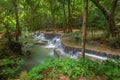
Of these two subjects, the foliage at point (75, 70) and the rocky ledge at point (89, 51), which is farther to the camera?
the rocky ledge at point (89, 51)

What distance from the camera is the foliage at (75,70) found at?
4.72 metres

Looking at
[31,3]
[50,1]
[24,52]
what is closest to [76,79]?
[24,52]

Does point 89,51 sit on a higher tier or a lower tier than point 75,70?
lower

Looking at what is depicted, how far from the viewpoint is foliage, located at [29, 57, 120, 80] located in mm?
4723

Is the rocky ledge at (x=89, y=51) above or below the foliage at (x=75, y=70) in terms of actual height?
below

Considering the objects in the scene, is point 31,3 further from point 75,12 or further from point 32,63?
point 32,63

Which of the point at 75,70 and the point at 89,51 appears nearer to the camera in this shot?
the point at 75,70

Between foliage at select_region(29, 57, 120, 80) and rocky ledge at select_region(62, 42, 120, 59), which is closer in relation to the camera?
foliage at select_region(29, 57, 120, 80)

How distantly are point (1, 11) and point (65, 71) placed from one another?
7.26 meters

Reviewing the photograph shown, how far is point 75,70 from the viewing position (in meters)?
4.82

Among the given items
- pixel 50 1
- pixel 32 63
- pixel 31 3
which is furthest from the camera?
pixel 31 3

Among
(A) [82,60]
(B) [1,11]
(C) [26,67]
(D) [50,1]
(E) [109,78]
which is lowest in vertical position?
(C) [26,67]

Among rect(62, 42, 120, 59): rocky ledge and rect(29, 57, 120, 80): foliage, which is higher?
rect(29, 57, 120, 80): foliage

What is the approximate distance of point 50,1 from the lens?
71.6ft
